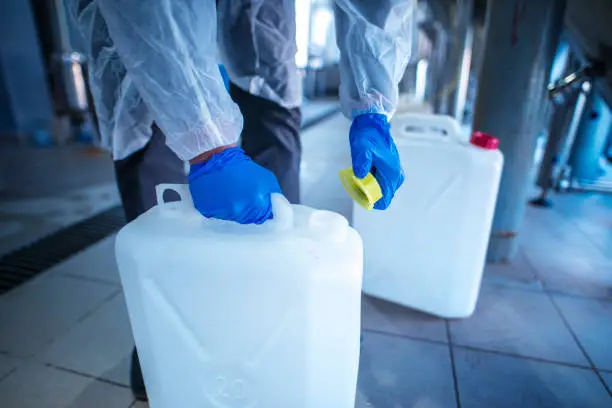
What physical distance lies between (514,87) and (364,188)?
81cm

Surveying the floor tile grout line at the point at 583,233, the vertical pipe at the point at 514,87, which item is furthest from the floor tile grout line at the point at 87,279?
the floor tile grout line at the point at 583,233

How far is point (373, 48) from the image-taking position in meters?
0.57

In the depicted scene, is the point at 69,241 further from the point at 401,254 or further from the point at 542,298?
the point at 542,298

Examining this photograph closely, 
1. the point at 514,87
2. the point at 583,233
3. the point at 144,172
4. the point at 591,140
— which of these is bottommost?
the point at 583,233

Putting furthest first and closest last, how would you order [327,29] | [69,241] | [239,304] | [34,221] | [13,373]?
1. [327,29]
2. [34,221]
3. [69,241]
4. [13,373]
5. [239,304]

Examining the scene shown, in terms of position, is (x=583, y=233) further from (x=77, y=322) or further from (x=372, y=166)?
(x=77, y=322)

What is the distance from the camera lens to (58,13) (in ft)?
9.57

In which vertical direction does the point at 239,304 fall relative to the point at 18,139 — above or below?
above

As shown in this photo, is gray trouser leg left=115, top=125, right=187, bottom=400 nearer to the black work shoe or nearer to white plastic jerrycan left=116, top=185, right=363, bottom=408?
white plastic jerrycan left=116, top=185, right=363, bottom=408

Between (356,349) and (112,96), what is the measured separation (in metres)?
0.59

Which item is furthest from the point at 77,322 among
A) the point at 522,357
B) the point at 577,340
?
the point at 577,340

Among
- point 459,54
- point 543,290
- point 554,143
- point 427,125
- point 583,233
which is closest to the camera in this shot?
point 427,125

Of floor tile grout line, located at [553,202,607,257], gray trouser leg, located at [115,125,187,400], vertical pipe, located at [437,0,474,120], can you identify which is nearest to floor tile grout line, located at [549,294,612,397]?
floor tile grout line, located at [553,202,607,257]

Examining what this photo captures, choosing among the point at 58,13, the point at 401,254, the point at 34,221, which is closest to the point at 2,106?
the point at 58,13
